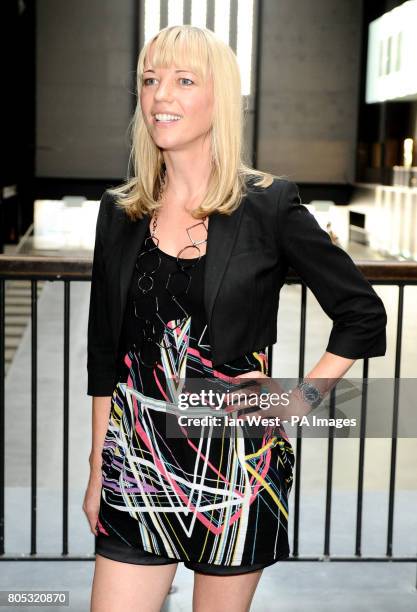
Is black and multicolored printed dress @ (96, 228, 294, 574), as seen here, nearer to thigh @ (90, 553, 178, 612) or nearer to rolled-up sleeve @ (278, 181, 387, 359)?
thigh @ (90, 553, 178, 612)

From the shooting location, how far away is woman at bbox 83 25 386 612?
1.52m

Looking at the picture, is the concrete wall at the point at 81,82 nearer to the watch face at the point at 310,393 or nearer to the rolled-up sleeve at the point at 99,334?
the rolled-up sleeve at the point at 99,334

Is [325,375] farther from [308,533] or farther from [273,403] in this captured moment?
[308,533]

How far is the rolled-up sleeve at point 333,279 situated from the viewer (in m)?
1.55

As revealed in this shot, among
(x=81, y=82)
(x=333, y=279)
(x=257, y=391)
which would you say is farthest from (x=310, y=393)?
(x=81, y=82)

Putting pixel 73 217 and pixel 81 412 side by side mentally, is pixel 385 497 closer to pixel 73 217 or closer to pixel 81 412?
pixel 81 412

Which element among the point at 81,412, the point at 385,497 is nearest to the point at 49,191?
the point at 81,412

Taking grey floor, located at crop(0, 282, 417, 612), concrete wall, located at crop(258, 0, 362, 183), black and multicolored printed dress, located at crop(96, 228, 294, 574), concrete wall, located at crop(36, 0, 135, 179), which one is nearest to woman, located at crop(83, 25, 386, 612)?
black and multicolored printed dress, located at crop(96, 228, 294, 574)

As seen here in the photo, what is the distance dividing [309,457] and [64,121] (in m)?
19.1

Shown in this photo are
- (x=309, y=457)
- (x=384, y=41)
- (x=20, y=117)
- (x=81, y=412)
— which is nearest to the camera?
(x=309, y=457)

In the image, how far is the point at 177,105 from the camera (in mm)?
1526

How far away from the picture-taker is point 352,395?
1.85 m

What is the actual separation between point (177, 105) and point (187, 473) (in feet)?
2.04

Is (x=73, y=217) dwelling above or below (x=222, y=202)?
below
